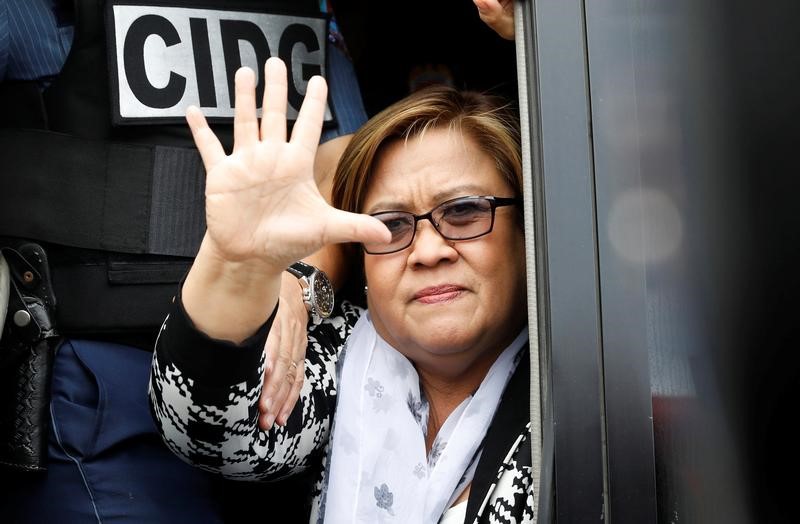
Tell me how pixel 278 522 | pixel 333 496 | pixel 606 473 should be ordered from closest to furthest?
pixel 606 473
pixel 333 496
pixel 278 522

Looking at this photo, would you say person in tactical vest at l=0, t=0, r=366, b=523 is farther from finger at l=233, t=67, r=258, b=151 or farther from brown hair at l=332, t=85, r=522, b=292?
finger at l=233, t=67, r=258, b=151

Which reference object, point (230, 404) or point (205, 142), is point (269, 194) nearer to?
point (205, 142)

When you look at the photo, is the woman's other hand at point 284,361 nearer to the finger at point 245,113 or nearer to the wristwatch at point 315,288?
the wristwatch at point 315,288

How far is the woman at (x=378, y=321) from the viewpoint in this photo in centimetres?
142

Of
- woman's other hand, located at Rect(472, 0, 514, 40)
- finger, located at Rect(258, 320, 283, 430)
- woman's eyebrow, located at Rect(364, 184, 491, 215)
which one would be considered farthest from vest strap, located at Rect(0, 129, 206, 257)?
woman's other hand, located at Rect(472, 0, 514, 40)

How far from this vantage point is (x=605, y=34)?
1342 millimetres

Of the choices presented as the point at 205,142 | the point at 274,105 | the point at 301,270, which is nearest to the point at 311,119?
the point at 274,105

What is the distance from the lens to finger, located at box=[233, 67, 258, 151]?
55.2 inches

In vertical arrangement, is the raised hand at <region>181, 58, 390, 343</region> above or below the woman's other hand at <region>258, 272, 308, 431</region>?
Answer: above

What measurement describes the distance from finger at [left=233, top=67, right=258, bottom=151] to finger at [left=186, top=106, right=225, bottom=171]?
38 mm

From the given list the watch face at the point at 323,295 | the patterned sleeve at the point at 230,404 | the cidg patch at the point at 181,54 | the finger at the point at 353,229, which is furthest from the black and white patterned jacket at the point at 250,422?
the cidg patch at the point at 181,54

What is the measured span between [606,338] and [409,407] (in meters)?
0.73

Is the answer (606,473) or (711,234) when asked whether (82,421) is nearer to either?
(606,473)

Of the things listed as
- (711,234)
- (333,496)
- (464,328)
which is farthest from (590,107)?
(333,496)
